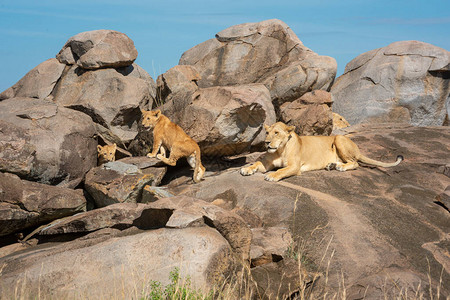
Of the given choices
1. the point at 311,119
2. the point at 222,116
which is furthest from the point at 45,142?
the point at 311,119

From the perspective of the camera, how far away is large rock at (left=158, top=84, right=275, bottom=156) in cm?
1227

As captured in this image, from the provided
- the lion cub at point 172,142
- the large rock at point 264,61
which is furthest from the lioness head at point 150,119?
the large rock at point 264,61

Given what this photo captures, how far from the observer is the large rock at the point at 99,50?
1421cm

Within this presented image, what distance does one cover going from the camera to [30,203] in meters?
9.63

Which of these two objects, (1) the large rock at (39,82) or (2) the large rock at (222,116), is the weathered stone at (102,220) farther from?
(1) the large rock at (39,82)

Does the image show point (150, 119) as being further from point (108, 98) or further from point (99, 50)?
point (99, 50)

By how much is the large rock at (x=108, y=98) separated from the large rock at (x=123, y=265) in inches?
274

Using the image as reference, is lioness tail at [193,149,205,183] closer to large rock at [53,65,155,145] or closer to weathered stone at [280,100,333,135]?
large rock at [53,65,155,145]

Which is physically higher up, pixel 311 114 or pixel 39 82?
pixel 39 82

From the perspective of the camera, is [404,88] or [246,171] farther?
[404,88]

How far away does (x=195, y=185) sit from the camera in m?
10.9

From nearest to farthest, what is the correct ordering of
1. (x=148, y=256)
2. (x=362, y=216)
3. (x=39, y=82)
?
(x=148, y=256)
(x=362, y=216)
(x=39, y=82)

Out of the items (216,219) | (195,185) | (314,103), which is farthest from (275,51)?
(216,219)

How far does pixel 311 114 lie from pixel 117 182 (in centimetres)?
625
